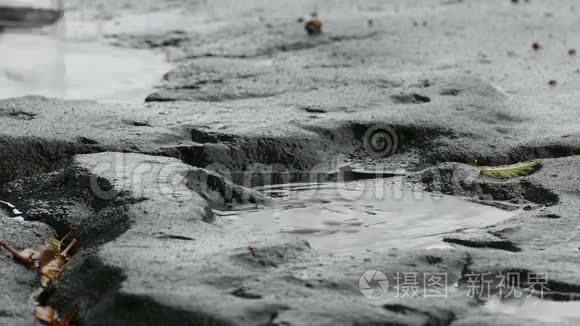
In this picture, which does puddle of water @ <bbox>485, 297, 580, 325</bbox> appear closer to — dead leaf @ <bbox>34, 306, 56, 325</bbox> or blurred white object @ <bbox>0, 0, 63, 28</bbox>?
dead leaf @ <bbox>34, 306, 56, 325</bbox>

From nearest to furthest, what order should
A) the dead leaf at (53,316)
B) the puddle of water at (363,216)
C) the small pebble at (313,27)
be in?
the dead leaf at (53,316) → the puddle of water at (363,216) → the small pebble at (313,27)

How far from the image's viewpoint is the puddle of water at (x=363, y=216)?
9.15 feet

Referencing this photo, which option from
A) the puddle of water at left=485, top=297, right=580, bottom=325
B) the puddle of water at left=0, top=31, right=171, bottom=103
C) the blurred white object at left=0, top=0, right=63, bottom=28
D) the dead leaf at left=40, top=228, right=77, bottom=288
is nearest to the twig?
the dead leaf at left=40, top=228, right=77, bottom=288

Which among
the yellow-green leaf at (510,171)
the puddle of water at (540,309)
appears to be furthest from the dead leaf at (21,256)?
the yellow-green leaf at (510,171)

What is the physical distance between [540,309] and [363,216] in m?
0.89

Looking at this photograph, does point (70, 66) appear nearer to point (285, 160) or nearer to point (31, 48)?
point (31, 48)

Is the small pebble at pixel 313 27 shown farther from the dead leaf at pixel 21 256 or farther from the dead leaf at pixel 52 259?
the dead leaf at pixel 21 256

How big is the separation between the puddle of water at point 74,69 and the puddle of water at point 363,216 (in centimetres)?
178

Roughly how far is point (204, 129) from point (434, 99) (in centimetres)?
130

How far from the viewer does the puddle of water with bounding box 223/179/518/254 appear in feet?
9.15

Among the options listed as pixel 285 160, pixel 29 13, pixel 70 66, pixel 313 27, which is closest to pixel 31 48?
pixel 70 66

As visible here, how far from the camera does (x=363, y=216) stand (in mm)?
3027

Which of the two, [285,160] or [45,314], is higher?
A: [285,160]

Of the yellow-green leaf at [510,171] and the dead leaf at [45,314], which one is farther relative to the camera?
the yellow-green leaf at [510,171]
